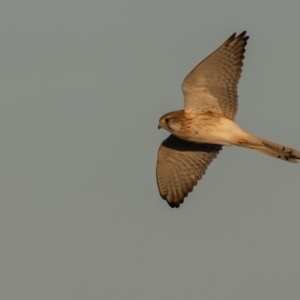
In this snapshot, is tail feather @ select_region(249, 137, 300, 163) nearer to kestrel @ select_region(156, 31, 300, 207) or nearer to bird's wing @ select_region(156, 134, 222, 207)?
kestrel @ select_region(156, 31, 300, 207)

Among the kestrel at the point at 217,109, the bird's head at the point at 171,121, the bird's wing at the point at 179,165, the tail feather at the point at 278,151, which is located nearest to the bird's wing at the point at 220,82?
the kestrel at the point at 217,109

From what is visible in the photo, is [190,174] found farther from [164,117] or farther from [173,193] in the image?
[164,117]

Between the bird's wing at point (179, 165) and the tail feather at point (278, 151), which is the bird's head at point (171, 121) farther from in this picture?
the tail feather at point (278, 151)

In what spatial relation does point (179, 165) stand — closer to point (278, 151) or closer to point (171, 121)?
point (171, 121)

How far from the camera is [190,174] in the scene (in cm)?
1894

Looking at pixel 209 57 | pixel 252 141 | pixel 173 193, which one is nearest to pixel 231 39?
pixel 209 57

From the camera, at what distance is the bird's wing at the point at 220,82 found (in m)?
17.6

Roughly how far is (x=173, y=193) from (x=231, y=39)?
2804 millimetres

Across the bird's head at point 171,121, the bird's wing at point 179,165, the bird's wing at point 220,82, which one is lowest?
the bird's wing at point 179,165

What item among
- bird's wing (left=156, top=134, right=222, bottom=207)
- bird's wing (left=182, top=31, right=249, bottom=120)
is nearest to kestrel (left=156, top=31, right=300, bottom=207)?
bird's wing (left=182, top=31, right=249, bottom=120)

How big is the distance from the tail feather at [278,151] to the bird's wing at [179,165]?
1426 millimetres

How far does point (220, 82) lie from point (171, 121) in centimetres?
99

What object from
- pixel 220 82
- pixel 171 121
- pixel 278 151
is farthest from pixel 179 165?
pixel 278 151

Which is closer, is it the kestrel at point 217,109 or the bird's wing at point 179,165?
the kestrel at point 217,109
